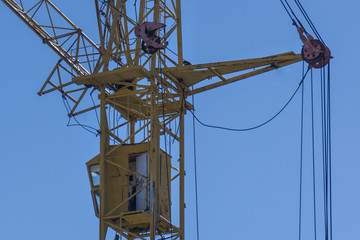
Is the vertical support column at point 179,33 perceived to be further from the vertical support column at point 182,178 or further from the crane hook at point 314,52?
the crane hook at point 314,52

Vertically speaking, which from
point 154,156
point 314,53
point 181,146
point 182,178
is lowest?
point 154,156

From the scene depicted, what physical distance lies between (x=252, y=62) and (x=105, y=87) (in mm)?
6996

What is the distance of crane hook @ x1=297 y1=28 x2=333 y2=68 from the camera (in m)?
63.4

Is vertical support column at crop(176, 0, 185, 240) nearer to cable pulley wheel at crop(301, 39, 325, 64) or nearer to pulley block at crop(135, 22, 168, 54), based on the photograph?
pulley block at crop(135, 22, 168, 54)

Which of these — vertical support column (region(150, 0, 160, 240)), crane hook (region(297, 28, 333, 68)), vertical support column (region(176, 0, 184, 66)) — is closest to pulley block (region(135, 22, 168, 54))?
vertical support column (region(150, 0, 160, 240))

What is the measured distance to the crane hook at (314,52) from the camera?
63.4 meters

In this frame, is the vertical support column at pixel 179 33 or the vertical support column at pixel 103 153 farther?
the vertical support column at pixel 179 33

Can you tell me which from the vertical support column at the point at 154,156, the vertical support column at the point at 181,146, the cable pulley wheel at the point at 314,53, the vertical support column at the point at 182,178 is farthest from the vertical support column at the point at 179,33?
the cable pulley wheel at the point at 314,53

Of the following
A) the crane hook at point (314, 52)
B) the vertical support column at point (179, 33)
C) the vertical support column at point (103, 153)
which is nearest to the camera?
the crane hook at point (314, 52)

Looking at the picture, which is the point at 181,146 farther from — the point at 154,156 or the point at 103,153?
the point at 103,153

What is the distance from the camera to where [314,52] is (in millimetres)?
63500

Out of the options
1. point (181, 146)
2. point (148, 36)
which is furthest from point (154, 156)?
point (148, 36)

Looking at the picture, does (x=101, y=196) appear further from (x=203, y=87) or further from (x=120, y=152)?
(x=203, y=87)

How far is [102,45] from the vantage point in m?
68.6
